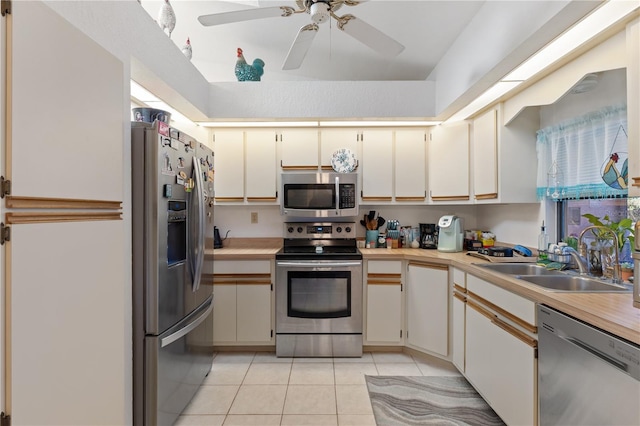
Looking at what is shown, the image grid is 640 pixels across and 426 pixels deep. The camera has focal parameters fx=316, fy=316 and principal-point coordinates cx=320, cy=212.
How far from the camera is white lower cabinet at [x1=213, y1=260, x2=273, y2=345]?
280 centimetres

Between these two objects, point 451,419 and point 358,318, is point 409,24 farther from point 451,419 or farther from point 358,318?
point 451,419

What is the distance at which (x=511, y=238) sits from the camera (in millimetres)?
2750

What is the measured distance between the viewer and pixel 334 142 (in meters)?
3.11

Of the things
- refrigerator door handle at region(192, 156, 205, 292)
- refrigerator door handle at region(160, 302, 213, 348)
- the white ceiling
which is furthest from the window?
refrigerator door handle at region(160, 302, 213, 348)

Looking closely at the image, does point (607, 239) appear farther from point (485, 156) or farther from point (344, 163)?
point (344, 163)

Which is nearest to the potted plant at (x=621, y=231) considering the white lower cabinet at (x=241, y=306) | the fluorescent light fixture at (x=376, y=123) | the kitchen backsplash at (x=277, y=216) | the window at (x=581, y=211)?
the window at (x=581, y=211)

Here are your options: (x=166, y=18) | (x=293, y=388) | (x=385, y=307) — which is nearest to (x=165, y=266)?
(x=293, y=388)

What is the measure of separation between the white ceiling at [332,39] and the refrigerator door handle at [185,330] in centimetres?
227

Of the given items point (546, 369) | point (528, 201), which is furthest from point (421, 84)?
point (546, 369)

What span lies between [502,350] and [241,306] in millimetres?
2003

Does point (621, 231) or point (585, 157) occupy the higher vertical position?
point (585, 157)

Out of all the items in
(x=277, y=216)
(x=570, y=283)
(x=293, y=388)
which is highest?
(x=277, y=216)

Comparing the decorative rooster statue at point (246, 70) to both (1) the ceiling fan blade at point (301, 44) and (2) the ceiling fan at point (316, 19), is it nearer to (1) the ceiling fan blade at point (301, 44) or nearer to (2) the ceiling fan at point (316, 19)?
(1) the ceiling fan blade at point (301, 44)

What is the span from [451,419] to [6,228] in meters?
2.37
